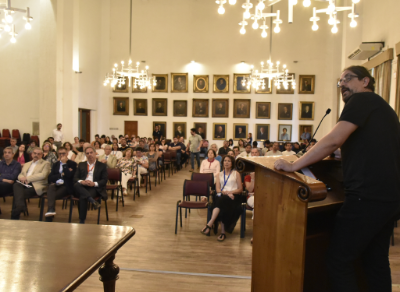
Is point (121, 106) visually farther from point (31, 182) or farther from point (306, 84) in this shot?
point (31, 182)

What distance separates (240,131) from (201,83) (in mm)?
3672

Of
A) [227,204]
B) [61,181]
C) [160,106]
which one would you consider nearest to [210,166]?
[227,204]

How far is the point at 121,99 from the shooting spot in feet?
62.7

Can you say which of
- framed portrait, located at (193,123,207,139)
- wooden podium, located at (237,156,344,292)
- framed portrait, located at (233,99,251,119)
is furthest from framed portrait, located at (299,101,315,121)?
wooden podium, located at (237,156,344,292)

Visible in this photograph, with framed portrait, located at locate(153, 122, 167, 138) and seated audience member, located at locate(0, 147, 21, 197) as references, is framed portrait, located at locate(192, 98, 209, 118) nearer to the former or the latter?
framed portrait, located at locate(153, 122, 167, 138)

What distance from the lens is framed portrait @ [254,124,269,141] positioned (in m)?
18.2

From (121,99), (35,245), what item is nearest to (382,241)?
(35,245)

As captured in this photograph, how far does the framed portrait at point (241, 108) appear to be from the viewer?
18359 mm

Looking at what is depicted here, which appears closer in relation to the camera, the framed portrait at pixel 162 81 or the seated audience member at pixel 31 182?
the seated audience member at pixel 31 182

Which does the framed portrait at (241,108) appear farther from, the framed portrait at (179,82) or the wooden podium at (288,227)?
the wooden podium at (288,227)

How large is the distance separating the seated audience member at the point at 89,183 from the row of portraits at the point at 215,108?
12.8 metres

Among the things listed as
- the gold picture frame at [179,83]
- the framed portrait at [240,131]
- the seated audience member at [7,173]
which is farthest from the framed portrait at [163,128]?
the seated audience member at [7,173]

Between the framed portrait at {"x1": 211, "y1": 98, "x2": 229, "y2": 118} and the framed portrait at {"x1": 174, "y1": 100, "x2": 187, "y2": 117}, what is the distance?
5.71 ft

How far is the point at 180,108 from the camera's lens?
1883 centimetres
